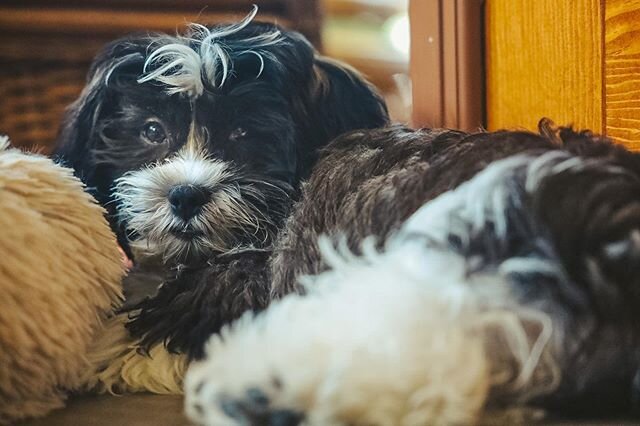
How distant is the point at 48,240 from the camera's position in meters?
0.94

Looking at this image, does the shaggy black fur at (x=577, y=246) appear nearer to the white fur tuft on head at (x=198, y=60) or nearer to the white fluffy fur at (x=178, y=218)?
the white fluffy fur at (x=178, y=218)

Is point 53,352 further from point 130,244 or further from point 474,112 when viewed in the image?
point 474,112

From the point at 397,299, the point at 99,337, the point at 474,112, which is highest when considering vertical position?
the point at 474,112

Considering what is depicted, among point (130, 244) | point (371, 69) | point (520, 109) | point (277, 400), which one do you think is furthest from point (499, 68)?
point (371, 69)

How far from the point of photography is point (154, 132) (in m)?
1.20

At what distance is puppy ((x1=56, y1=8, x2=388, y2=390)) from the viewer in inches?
41.8

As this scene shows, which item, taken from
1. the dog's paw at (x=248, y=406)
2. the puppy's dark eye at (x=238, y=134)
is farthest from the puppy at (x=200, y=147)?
the dog's paw at (x=248, y=406)

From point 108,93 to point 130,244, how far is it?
21 cm

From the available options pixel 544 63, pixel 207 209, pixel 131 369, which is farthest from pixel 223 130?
pixel 544 63

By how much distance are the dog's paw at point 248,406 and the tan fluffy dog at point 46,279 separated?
249mm

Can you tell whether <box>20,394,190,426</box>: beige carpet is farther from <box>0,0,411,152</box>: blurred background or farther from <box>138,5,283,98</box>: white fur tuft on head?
<box>0,0,411,152</box>: blurred background

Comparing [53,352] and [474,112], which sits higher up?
[474,112]

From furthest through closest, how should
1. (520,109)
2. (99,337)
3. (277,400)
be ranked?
(520,109), (99,337), (277,400)

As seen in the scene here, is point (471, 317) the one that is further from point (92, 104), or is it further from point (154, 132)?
point (92, 104)
